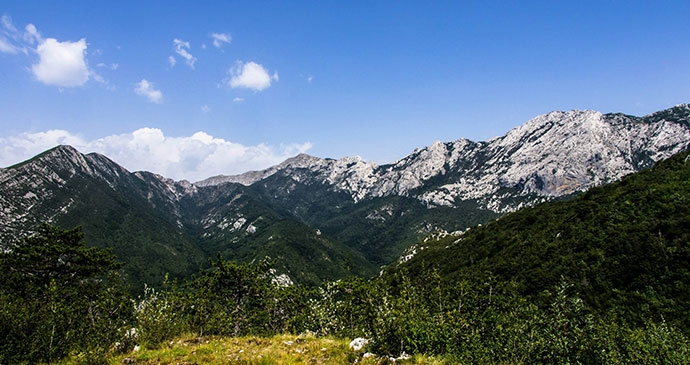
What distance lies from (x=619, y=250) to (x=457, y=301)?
5220cm

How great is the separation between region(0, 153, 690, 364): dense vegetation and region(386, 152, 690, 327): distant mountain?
292 millimetres

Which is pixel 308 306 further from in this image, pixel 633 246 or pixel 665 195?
pixel 665 195

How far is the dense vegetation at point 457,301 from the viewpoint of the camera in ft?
46.6

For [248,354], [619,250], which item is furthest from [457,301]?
[619,250]

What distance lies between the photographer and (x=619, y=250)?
183 ft

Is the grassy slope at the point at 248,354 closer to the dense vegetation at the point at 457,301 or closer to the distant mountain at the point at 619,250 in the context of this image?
the dense vegetation at the point at 457,301

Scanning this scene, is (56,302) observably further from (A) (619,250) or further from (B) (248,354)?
(A) (619,250)

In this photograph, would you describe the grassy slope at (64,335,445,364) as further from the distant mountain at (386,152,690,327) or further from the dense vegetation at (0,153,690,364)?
the distant mountain at (386,152,690,327)

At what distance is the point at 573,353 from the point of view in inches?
567

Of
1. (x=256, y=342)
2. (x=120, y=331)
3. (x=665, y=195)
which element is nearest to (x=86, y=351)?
(x=120, y=331)

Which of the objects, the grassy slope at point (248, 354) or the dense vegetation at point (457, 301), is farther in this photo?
the dense vegetation at point (457, 301)

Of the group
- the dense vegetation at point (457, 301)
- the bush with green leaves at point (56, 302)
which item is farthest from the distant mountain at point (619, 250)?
the bush with green leaves at point (56, 302)

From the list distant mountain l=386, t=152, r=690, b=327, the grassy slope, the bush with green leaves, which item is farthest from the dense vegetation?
the grassy slope

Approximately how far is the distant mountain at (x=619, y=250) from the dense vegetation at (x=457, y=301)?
11.5 inches
